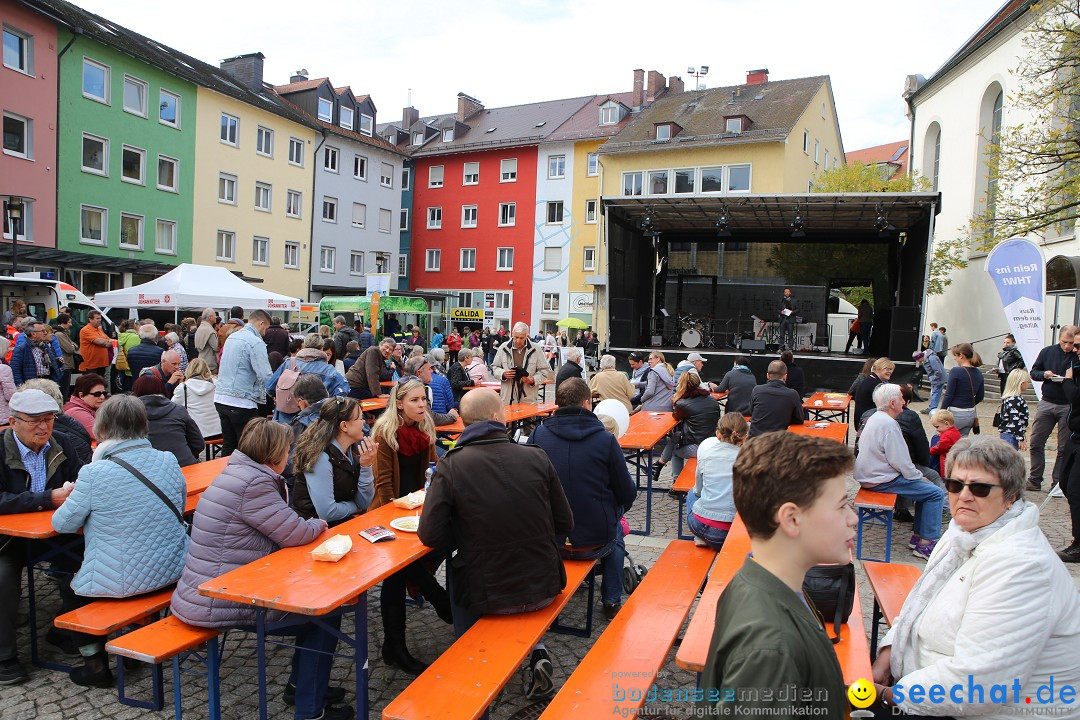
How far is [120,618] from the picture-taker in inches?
128

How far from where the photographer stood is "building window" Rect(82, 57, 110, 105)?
2256 cm

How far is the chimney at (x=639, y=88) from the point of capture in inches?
1463

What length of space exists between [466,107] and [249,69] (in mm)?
12825

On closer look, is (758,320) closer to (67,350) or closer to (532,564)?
(67,350)

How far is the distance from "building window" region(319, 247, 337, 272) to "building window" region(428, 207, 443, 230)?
23.9ft

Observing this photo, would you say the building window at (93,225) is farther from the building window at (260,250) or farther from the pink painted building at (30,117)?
the building window at (260,250)

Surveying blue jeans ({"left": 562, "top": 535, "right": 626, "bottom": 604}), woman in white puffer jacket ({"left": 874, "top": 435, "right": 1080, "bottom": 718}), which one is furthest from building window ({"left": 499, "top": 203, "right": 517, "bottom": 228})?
woman in white puffer jacket ({"left": 874, "top": 435, "right": 1080, "bottom": 718})

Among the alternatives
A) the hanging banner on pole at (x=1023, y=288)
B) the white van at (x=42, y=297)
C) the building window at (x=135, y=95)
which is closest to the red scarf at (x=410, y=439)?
the hanging banner on pole at (x=1023, y=288)

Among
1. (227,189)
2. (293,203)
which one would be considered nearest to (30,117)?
(227,189)

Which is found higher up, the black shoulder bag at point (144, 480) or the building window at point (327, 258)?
the building window at point (327, 258)

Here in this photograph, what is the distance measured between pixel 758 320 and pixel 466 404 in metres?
18.9

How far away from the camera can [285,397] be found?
7340 millimetres

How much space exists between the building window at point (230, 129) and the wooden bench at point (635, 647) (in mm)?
28776

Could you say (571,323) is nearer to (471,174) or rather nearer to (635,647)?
(471,174)
